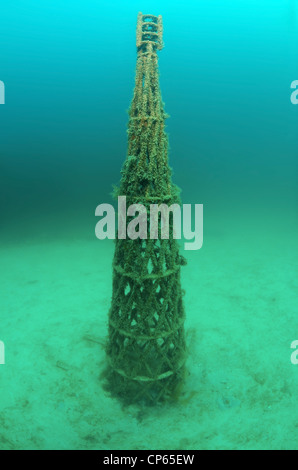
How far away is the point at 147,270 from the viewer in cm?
634

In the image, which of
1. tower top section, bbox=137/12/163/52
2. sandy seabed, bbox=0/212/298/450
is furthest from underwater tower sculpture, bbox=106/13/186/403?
sandy seabed, bbox=0/212/298/450

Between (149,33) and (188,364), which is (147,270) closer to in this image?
(188,364)

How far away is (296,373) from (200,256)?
35.7 feet

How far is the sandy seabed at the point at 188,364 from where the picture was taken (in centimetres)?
667

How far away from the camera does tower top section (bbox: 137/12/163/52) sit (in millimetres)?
6242

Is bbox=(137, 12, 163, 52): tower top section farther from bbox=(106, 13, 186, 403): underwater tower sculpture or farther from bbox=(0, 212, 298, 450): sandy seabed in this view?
bbox=(0, 212, 298, 450): sandy seabed

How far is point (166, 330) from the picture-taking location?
6.97 metres

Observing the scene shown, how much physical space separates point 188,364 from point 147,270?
432 cm

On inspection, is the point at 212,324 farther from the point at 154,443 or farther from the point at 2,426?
the point at 2,426

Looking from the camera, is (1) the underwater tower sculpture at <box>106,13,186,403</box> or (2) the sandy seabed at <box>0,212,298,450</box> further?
(2) the sandy seabed at <box>0,212,298,450</box>

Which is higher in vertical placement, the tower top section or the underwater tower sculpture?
the tower top section

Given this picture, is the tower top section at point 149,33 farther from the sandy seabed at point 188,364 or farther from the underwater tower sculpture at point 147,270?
the sandy seabed at point 188,364
